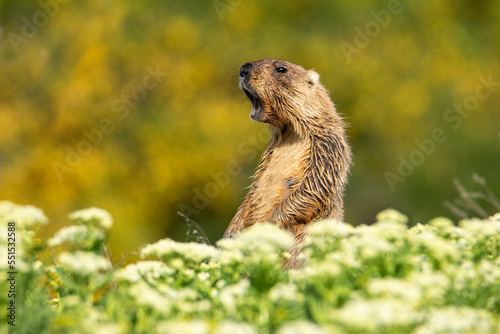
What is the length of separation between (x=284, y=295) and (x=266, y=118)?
355cm

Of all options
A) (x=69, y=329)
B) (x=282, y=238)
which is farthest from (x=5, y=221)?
(x=282, y=238)

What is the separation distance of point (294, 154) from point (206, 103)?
8.05 meters

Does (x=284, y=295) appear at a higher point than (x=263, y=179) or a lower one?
lower

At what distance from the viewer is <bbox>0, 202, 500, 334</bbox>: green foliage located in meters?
2.34

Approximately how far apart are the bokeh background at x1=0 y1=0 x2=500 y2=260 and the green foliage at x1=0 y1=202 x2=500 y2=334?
9371 millimetres

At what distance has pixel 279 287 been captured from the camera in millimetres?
2932

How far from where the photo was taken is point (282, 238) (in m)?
2.94

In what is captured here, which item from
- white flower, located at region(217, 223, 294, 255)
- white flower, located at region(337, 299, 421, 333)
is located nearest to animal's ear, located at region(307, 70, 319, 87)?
white flower, located at region(217, 223, 294, 255)

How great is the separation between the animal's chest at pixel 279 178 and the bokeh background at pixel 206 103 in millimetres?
6789

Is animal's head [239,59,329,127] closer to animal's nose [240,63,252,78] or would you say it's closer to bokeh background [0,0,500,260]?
animal's nose [240,63,252,78]

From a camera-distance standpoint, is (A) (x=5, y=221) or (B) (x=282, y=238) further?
(A) (x=5, y=221)

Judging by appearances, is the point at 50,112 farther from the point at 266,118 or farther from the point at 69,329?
the point at 69,329

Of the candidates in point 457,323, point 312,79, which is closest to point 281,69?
point 312,79

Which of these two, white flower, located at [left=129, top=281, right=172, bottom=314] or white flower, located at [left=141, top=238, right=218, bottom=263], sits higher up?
white flower, located at [left=141, top=238, right=218, bottom=263]
